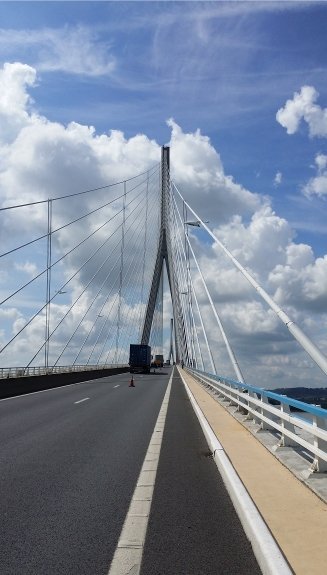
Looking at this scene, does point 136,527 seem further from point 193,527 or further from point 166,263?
point 166,263

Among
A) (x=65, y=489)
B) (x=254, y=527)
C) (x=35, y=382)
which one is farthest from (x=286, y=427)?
(x=35, y=382)

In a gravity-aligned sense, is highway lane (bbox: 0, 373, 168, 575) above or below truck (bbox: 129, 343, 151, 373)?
below

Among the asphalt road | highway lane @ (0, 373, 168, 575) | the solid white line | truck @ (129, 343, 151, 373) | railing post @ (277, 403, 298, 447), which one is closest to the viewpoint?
the solid white line

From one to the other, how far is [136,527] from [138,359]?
5978 centimetres

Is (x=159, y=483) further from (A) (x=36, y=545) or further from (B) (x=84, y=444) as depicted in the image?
(B) (x=84, y=444)

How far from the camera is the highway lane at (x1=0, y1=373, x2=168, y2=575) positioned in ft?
14.6

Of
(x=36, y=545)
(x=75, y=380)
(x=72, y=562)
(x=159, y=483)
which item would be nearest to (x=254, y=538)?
(x=72, y=562)

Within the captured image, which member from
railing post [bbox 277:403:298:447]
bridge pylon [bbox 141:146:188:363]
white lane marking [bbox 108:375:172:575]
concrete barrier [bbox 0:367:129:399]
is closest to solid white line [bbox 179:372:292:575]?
white lane marking [bbox 108:375:172:575]

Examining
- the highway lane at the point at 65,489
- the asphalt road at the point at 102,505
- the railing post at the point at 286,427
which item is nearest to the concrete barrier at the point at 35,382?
the highway lane at the point at 65,489

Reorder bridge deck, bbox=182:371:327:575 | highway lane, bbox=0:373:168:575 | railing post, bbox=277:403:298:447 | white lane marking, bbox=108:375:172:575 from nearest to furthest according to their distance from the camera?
bridge deck, bbox=182:371:327:575 → white lane marking, bbox=108:375:172:575 → highway lane, bbox=0:373:168:575 → railing post, bbox=277:403:298:447

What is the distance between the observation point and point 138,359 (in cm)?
6456

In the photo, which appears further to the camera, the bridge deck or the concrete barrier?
the concrete barrier

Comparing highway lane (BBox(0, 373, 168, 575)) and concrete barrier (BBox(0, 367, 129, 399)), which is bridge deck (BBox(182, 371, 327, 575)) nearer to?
highway lane (BBox(0, 373, 168, 575))

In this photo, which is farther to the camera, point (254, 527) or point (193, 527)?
point (193, 527)
